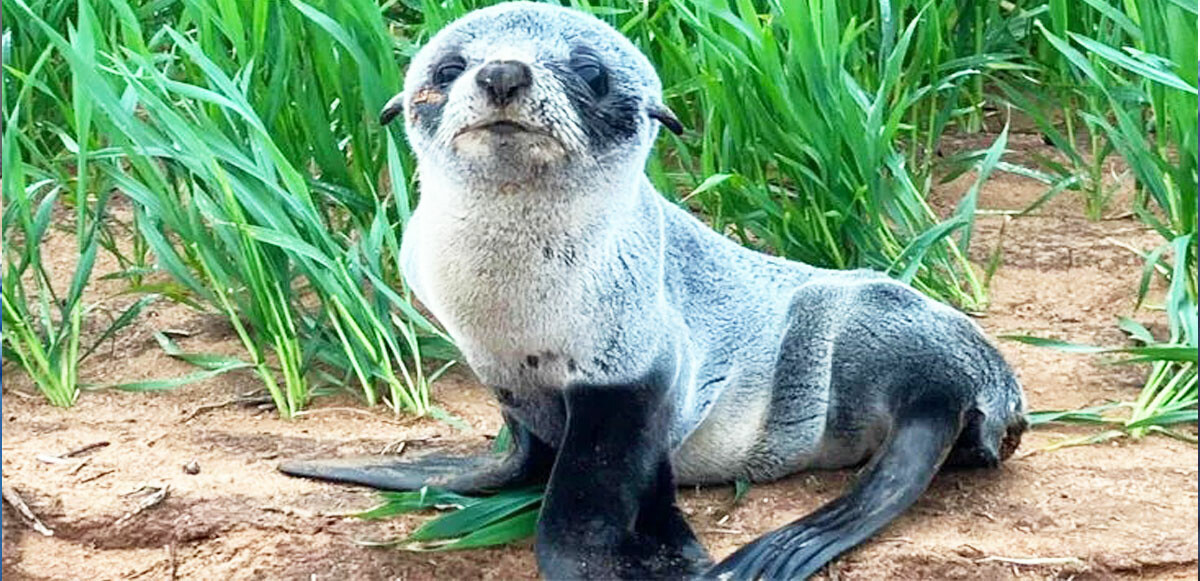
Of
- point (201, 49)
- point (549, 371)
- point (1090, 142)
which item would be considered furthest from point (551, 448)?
point (1090, 142)

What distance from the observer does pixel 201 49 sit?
Answer: 15.0ft

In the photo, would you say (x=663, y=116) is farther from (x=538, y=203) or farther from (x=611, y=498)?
(x=611, y=498)

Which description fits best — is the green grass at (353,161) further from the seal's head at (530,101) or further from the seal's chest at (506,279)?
the seal's head at (530,101)

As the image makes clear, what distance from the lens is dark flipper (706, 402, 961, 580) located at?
11.4 ft

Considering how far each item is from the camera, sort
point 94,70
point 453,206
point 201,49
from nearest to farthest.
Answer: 1. point 453,206
2. point 94,70
3. point 201,49

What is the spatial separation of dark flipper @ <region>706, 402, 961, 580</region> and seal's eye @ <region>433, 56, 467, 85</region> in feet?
3.31

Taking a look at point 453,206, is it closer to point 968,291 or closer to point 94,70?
point 94,70

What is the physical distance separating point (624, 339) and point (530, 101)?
0.56m

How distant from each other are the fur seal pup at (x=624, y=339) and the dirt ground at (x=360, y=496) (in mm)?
103

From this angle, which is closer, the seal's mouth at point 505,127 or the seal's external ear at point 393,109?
the seal's mouth at point 505,127

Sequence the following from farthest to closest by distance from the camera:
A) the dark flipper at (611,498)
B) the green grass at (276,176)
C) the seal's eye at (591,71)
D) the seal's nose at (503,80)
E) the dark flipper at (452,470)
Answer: the green grass at (276,176) → the dark flipper at (452,470) → the dark flipper at (611,498) → the seal's eye at (591,71) → the seal's nose at (503,80)

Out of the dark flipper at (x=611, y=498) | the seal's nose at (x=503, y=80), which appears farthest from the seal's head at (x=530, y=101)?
the dark flipper at (x=611, y=498)

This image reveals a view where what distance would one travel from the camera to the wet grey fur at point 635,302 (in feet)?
11.0

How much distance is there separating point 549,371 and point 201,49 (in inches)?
60.4
